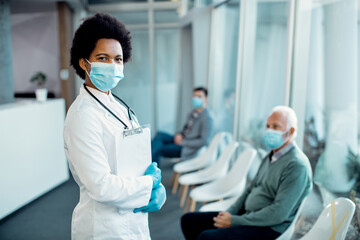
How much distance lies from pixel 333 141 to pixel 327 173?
24 cm

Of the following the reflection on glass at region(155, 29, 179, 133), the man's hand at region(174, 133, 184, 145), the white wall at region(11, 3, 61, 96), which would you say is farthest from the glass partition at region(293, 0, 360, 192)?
the white wall at region(11, 3, 61, 96)

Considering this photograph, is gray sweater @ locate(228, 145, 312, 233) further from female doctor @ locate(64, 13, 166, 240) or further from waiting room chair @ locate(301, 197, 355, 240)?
female doctor @ locate(64, 13, 166, 240)

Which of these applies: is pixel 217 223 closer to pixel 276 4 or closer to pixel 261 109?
pixel 261 109

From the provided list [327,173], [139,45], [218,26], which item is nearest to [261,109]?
[327,173]

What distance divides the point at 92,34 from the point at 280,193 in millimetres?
1451

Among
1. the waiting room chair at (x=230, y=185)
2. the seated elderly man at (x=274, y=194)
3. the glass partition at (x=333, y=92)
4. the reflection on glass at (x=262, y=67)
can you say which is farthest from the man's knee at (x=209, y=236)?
the reflection on glass at (x=262, y=67)

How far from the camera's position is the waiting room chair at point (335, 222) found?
160cm

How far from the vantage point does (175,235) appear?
121 inches

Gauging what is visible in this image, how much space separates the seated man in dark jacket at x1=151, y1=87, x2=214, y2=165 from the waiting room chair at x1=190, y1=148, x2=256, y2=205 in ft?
3.45

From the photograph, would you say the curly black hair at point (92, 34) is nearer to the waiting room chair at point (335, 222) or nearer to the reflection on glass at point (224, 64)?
the waiting room chair at point (335, 222)

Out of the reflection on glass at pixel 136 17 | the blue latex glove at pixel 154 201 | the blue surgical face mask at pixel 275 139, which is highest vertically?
the reflection on glass at pixel 136 17

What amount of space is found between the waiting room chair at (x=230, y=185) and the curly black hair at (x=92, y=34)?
1.83 meters

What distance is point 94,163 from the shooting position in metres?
1.17

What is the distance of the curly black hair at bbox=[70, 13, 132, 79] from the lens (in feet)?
4.16
